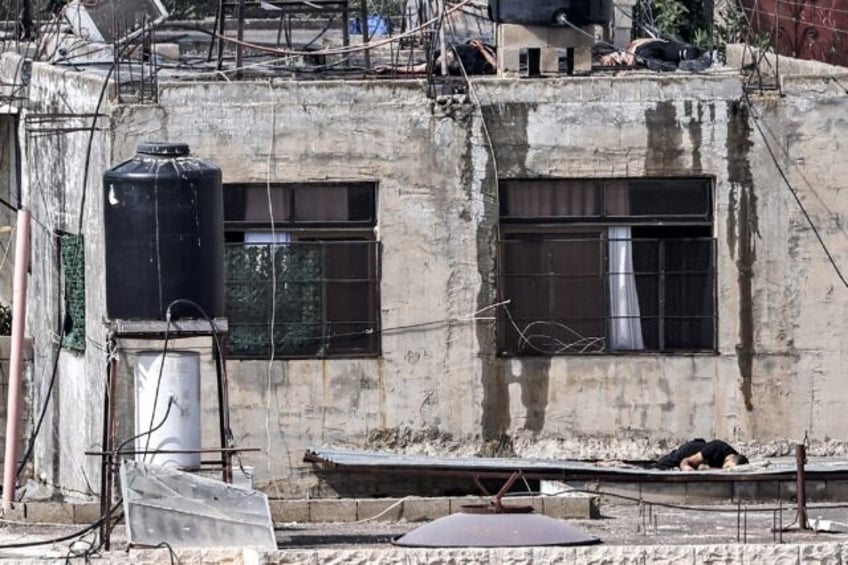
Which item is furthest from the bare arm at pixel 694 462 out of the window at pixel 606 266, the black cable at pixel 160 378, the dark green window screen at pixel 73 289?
the black cable at pixel 160 378

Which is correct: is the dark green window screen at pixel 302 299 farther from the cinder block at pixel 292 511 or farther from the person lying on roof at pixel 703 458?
the cinder block at pixel 292 511

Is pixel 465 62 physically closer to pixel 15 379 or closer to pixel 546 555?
pixel 15 379

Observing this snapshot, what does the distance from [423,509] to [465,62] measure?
285 inches

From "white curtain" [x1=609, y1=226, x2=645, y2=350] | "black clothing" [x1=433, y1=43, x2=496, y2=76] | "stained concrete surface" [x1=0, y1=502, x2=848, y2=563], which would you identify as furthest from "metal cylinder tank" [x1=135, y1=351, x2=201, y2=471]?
"black clothing" [x1=433, y1=43, x2=496, y2=76]

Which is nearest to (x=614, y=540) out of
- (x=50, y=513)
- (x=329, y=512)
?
(x=329, y=512)

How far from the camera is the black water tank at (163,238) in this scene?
16734mm

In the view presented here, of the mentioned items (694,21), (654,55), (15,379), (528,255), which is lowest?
(15,379)

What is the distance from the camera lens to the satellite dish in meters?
25.8

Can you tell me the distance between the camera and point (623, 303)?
23.1 meters

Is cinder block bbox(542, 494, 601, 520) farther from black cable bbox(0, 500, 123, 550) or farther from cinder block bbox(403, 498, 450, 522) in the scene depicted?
black cable bbox(0, 500, 123, 550)

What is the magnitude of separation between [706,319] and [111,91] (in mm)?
5483

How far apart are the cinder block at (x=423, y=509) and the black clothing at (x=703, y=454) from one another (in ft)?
13.9

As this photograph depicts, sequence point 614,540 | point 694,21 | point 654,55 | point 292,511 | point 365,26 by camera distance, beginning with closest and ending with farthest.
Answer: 1. point 614,540
2. point 292,511
3. point 365,26
4. point 654,55
5. point 694,21

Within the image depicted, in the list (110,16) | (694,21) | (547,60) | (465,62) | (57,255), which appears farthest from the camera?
(694,21)
